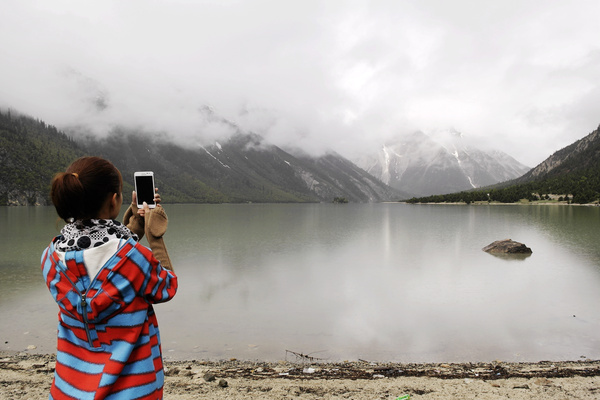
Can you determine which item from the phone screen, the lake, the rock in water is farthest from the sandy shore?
the rock in water

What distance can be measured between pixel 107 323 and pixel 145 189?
150cm

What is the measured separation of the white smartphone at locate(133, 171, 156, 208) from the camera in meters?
3.72

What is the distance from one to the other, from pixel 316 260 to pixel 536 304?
1412 cm

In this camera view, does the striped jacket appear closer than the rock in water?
Yes

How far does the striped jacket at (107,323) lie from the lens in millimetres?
2555

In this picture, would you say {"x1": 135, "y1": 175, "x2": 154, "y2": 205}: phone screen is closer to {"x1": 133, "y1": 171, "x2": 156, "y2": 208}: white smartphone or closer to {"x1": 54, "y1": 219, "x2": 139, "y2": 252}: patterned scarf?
{"x1": 133, "y1": 171, "x2": 156, "y2": 208}: white smartphone

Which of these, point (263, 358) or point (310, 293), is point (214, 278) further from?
point (263, 358)

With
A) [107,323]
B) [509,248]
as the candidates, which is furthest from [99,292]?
[509,248]

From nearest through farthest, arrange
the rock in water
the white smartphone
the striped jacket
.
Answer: the striped jacket < the white smartphone < the rock in water

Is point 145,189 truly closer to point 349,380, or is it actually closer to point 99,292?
point 99,292

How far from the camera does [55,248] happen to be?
2.66 metres

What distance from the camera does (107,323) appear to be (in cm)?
263

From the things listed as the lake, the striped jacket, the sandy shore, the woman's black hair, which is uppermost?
the woman's black hair

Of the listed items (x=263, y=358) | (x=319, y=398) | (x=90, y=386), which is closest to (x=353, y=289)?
(x=263, y=358)
